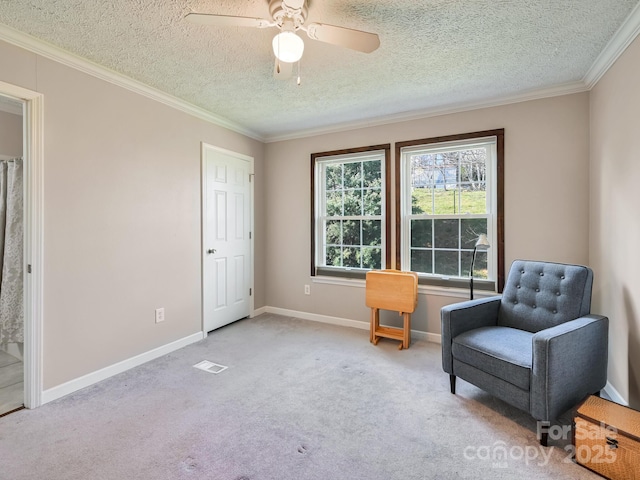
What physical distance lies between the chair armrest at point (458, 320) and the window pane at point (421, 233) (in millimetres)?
1025

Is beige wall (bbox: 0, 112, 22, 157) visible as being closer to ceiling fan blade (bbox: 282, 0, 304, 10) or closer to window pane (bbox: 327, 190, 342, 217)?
ceiling fan blade (bbox: 282, 0, 304, 10)

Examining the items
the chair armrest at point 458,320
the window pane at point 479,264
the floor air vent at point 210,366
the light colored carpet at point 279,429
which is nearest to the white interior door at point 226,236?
the floor air vent at point 210,366

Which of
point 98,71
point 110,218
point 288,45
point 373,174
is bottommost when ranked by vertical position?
point 110,218

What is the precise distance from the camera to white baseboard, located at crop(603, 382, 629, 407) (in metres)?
2.04

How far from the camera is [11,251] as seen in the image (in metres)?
2.74

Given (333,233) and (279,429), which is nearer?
(279,429)

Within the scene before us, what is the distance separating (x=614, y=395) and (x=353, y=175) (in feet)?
9.64

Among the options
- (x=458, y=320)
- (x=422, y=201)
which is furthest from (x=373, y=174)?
(x=458, y=320)

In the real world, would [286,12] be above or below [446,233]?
above

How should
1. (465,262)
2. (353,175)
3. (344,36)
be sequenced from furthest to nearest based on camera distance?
(353,175), (465,262), (344,36)

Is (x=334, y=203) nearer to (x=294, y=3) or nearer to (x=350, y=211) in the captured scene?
(x=350, y=211)

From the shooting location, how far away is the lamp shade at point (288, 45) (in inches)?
59.9

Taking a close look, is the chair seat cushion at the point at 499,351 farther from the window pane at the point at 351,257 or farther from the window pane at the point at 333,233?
the window pane at the point at 333,233

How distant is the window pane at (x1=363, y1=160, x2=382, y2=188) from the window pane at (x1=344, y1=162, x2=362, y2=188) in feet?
0.26
